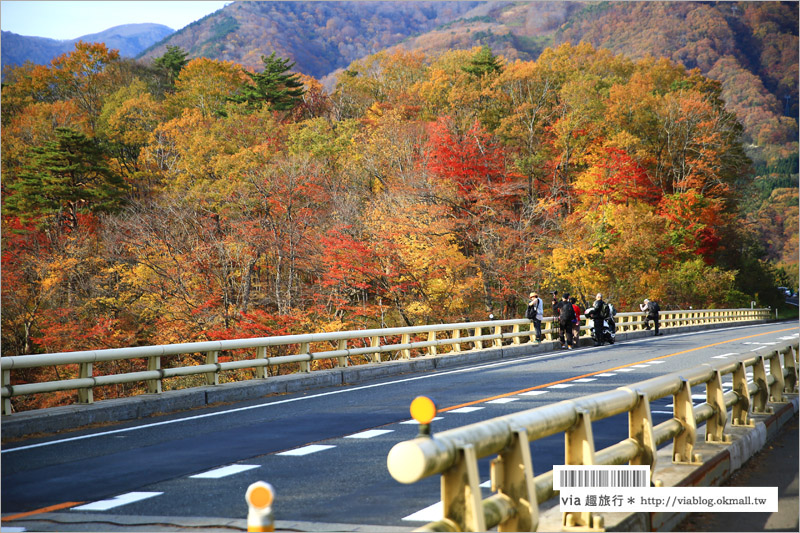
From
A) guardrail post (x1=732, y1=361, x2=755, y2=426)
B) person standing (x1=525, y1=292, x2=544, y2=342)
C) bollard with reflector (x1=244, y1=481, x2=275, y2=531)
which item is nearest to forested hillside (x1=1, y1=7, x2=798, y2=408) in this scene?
person standing (x1=525, y1=292, x2=544, y2=342)

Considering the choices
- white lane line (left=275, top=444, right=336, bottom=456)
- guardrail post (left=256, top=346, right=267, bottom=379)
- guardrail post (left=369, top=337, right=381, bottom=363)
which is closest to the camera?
white lane line (left=275, top=444, right=336, bottom=456)

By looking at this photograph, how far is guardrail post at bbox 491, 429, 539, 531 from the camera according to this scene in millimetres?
4551

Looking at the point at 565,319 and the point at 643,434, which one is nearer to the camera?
the point at 643,434

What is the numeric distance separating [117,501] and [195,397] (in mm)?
7464

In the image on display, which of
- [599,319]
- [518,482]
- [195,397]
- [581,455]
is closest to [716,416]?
[581,455]

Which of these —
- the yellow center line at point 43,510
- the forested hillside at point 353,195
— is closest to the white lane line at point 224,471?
the yellow center line at point 43,510

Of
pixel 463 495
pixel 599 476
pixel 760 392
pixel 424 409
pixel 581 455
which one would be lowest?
pixel 760 392

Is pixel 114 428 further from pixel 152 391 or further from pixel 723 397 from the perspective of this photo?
pixel 723 397

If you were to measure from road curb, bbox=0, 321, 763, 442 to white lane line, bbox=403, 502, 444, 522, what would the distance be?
690 cm

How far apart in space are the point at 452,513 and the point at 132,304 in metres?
38.4

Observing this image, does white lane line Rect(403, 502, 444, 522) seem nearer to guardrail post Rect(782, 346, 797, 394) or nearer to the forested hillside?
guardrail post Rect(782, 346, 797, 394)

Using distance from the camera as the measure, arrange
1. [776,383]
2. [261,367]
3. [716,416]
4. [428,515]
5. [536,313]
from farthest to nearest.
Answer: [536,313] < [261,367] < [776,383] < [716,416] < [428,515]

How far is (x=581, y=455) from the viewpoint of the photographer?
5422 millimetres

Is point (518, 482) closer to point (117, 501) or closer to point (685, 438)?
point (685, 438)
